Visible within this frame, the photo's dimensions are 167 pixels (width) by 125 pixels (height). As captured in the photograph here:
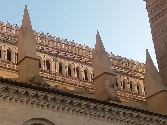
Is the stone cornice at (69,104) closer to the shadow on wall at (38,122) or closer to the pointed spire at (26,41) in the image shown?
the shadow on wall at (38,122)

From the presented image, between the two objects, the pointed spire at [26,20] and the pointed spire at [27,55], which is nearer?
the pointed spire at [27,55]

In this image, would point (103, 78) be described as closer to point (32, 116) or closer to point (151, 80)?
point (151, 80)

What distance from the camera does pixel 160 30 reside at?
2469 cm

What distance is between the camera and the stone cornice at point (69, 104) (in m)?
11.1

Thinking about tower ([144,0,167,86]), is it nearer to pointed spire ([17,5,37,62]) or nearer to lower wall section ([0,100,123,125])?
pointed spire ([17,5,37,62])

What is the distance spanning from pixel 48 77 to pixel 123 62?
6942 mm

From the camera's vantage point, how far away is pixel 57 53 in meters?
22.9

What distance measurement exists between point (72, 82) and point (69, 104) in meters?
10.3

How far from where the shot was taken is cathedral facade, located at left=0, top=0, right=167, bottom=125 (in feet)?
37.1

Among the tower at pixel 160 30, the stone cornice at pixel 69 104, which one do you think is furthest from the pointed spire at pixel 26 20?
the tower at pixel 160 30

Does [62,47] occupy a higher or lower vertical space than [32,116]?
higher

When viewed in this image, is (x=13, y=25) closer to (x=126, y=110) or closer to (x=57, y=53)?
(x=57, y=53)

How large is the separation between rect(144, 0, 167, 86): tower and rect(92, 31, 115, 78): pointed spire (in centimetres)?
730

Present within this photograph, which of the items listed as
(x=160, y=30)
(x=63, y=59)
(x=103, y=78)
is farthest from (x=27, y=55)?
(x=160, y=30)
